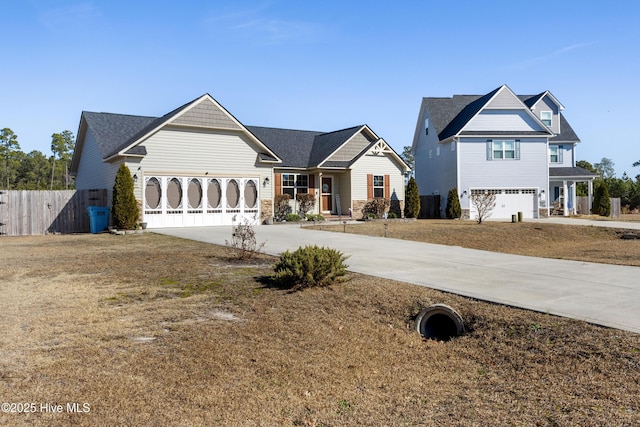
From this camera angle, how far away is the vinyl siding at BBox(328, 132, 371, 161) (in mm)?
29031

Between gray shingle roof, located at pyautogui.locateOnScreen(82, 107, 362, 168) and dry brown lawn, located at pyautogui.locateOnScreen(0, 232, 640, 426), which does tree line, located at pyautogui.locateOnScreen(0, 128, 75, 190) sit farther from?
dry brown lawn, located at pyautogui.locateOnScreen(0, 232, 640, 426)

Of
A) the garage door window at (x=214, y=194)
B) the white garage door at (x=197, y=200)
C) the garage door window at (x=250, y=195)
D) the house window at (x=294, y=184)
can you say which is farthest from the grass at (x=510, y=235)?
the house window at (x=294, y=184)

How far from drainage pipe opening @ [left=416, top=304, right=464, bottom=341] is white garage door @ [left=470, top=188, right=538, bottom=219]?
26334mm

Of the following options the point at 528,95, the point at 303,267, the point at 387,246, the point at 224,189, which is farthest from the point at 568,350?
the point at 528,95

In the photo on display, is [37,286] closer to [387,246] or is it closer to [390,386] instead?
[390,386]

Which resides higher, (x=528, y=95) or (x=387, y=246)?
(x=528, y=95)

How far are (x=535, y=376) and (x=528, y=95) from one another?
37693 millimetres

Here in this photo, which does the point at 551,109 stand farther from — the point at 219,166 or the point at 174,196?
the point at 174,196

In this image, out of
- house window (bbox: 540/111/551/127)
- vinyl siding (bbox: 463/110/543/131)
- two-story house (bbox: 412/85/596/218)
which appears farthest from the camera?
house window (bbox: 540/111/551/127)

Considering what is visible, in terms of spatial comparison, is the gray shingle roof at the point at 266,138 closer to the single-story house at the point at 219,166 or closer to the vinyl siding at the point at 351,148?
the single-story house at the point at 219,166

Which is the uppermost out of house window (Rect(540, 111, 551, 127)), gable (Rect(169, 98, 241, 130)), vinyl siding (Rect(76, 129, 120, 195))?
house window (Rect(540, 111, 551, 127))

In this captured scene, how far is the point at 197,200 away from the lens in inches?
926

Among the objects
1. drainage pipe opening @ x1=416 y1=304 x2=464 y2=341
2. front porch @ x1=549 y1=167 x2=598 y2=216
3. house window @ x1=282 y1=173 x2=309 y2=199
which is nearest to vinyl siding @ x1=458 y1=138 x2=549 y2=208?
front porch @ x1=549 y1=167 x2=598 y2=216

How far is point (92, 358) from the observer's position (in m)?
4.99
